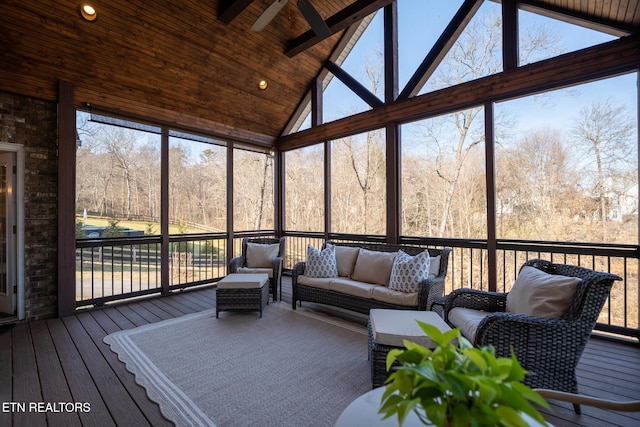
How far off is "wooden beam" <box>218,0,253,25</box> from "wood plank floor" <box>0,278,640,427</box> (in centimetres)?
423

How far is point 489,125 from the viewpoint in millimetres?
3812

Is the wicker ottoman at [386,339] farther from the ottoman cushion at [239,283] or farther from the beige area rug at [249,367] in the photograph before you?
the ottoman cushion at [239,283]

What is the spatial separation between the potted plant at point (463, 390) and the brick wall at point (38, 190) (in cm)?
478

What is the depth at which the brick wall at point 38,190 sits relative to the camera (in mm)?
3619

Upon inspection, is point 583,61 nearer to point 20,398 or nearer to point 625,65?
point 625,65

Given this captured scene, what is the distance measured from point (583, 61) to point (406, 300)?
326 cm

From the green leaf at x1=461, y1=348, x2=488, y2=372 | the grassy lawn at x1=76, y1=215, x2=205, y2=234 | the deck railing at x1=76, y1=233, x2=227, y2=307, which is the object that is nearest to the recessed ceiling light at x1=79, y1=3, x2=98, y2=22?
the grassy lawn at x1=76, y1=215, x2=205, y2=234

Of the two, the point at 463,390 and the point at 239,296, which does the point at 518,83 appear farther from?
the point at 239,296

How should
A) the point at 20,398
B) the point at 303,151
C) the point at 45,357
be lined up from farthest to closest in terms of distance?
the point at 303,151 < the point at 45,357 < the point at 20,398

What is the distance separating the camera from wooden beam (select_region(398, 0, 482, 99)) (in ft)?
13.3

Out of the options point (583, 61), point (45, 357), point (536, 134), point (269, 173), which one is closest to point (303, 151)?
point (269, 173)

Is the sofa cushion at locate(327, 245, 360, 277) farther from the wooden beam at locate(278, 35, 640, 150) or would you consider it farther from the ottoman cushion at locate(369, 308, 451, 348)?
the wooden beam at locate(278, 35, 640, 150)

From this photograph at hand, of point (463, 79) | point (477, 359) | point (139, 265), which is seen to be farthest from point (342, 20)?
point (139, 265)

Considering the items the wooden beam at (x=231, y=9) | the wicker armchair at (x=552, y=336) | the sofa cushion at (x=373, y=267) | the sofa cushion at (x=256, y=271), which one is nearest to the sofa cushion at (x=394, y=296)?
the sofa cushion at (x=373, y=267)
